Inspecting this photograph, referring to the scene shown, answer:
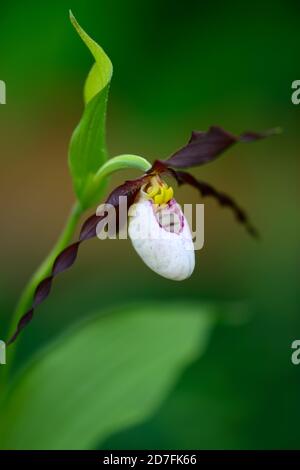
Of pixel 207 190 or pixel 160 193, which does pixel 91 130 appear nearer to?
pixel 160 193

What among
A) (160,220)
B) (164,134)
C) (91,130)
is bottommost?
(160,220)

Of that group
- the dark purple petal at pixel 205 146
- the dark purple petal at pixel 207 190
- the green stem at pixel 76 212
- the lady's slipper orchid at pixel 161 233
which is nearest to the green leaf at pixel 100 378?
the green stem at pixel 76 212

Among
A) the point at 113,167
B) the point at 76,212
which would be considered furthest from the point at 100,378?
the point at 113,167

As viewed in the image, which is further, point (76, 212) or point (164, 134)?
point (164, 134)

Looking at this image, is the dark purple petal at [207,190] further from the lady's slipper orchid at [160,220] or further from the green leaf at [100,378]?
the green leaf at [100,378]

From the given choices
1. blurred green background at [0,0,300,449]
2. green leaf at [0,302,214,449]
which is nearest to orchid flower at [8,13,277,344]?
green leaf at [0,302,214,449]

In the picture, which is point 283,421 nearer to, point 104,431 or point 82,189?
point 104,431

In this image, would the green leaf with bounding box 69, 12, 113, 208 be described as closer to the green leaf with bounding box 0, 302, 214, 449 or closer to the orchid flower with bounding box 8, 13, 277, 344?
the orchid flower with bounding box 8, 13, 277, 344
